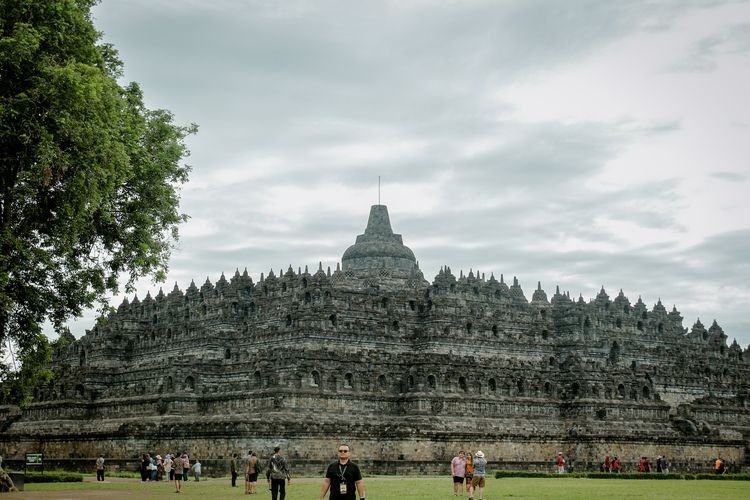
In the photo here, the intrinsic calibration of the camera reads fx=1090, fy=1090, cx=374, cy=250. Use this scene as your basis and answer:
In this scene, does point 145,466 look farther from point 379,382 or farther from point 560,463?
point 560,463

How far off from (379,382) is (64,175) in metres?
37.2

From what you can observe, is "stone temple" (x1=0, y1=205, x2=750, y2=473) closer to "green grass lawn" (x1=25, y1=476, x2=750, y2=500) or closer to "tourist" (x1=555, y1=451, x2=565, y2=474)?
"tourist" (x1=555, y1=451, x2=565, y2=474)

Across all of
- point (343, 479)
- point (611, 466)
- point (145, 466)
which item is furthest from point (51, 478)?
point (611, 466)

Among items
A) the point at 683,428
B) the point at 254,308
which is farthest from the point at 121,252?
the point at 683,428

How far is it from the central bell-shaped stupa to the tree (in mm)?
52723

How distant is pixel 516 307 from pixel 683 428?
1612 centimetres

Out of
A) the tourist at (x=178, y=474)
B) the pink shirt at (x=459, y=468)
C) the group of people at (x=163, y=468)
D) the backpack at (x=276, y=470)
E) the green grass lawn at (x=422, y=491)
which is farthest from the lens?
the group of people at (x=163, y=468)

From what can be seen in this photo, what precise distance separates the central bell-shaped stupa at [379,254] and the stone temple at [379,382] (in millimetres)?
3753

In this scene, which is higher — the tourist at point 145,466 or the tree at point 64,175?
the tree at point 64,175

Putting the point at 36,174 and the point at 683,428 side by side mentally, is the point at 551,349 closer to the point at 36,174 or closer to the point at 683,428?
the point at 683,428

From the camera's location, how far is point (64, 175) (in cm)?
4303

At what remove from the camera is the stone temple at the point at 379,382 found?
234ft

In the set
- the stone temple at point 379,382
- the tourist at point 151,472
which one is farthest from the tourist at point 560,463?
the tourist at point 151,472

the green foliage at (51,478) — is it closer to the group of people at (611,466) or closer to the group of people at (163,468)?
the group of people at (163,468)
